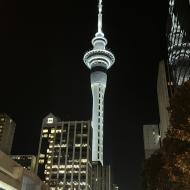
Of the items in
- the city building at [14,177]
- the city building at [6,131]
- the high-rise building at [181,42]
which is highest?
the city building at [6,131]

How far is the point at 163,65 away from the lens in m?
77.1

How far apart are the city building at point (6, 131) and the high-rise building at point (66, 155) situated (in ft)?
87.8

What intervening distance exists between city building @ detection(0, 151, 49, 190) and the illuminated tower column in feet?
428

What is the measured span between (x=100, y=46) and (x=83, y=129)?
55.9m

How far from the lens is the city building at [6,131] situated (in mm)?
166125

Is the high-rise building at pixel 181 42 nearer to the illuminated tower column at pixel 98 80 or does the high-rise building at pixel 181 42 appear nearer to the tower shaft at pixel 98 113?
the tower shaft at pixel 98 113

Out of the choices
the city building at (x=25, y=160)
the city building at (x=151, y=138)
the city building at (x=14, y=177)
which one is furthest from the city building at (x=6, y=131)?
the city building at (x=14, y=177)

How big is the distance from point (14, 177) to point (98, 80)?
486 feet

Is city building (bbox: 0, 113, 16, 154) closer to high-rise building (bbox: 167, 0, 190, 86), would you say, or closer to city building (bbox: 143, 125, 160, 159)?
city building (bbox: 143, 125, 160, 159)

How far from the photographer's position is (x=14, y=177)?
770 inches

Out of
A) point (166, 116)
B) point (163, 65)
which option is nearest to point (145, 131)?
→ point (166, 116)

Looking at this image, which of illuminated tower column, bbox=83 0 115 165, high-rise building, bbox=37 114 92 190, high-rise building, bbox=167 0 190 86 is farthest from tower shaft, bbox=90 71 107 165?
high-rise building, bbox=167 0 190 86

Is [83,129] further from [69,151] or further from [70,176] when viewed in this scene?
[70,176]

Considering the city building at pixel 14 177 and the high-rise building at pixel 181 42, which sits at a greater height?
the high-rise building at pixel 181 42
